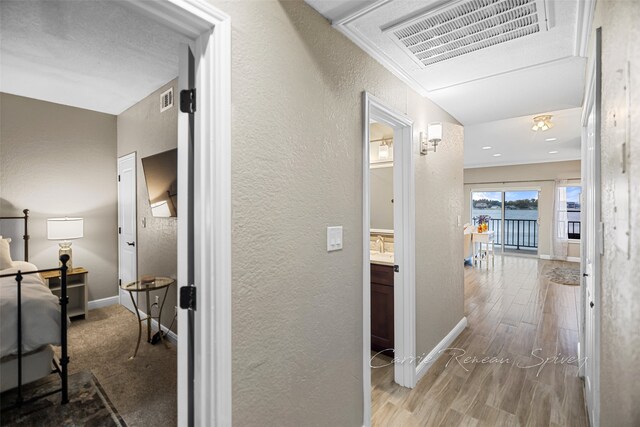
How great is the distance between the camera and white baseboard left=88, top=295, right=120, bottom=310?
391 centimetres

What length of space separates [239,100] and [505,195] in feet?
31.7

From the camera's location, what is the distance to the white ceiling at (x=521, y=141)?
174 inches

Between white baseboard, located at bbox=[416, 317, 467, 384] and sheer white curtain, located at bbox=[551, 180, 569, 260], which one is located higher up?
sheer white curtain, located at bbox=[551, 180, 569, 260]

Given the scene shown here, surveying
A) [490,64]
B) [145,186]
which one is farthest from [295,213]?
[145,186]

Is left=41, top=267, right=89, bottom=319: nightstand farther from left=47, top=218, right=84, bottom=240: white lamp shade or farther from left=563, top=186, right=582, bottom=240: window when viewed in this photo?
left=563, top=186, right=582, bottom=240: window

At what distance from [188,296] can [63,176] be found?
380 centimetres

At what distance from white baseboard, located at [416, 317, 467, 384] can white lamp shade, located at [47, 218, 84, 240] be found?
13.0 feet

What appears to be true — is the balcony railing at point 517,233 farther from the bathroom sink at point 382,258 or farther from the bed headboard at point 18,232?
the bed headboard at point 18,232

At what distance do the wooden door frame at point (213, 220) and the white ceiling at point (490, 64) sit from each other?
2.26 ft

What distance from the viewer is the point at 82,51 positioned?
2.41m

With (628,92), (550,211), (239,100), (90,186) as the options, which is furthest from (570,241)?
(90,186)

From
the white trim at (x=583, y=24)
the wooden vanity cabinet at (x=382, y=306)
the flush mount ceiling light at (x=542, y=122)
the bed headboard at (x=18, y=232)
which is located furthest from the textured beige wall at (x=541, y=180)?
the bed headboard at (x=18, y=232)

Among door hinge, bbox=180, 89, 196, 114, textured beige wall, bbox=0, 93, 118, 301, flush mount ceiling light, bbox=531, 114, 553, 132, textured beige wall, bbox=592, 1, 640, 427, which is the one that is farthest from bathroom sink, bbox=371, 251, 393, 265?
textured beige wall, bbox=0, 93, 118, 301

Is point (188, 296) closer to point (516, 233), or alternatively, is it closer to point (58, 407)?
point (58, 407)
